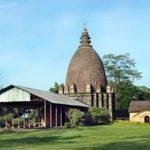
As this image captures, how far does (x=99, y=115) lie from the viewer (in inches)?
2347

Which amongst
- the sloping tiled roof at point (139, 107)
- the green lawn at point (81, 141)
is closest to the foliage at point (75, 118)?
the sloping tiled roof at point (139, 107)

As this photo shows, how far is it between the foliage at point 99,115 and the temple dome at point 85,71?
16.3 ft

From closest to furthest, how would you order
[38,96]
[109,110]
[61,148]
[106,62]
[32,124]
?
1. [61,148]
2. [38,96]
3. [32,124]
4. [109,110]
5. [106,62]

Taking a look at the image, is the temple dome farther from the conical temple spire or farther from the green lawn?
the green lawn

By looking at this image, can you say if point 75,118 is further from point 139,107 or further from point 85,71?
point 139,107

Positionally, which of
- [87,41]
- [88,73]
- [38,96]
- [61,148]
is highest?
[87,41]

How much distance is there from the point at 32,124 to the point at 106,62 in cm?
3614

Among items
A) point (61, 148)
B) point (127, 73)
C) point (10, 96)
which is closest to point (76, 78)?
point (10, 96)

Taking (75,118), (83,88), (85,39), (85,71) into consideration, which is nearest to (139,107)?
(83,88)

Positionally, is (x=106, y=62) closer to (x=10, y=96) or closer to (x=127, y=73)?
(x=127, y=73)

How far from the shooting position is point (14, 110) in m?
66.1

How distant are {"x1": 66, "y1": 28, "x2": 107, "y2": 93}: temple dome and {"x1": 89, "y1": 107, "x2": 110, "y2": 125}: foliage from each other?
16.3ft

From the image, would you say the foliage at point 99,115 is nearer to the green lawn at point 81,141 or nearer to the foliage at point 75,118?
the foliage at point 75,118

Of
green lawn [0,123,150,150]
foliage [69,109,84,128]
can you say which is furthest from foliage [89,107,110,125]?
green lawn [0,123,150,150]
